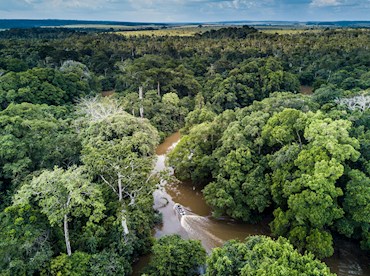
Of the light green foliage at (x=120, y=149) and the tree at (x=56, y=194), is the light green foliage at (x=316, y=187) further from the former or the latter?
the tree at (x=56, y=194)

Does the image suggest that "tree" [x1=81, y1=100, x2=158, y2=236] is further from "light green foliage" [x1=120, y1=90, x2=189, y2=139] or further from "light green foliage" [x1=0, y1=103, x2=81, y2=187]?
"light green foliage" [x1=120, y1=90, x2=189, y2=139]

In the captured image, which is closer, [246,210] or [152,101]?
[246,210]

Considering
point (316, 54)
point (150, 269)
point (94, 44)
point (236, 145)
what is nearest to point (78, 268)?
point (150, 269)

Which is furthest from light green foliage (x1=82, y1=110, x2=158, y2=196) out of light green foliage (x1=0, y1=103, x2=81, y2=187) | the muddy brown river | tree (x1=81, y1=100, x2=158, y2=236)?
the muddy brown river

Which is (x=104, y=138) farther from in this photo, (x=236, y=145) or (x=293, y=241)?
(x=293, y=241)

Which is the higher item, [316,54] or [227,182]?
[316,54]

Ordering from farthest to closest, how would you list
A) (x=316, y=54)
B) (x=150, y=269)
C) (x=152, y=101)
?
1. (x=316, y=54)
2. (x=152, y=101)
3. (x=150, y=269)

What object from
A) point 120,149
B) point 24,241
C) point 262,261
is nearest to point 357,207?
point 262,261

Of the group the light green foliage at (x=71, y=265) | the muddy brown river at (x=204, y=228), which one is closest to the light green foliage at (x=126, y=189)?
the muddy brown river at (x=204, y=228)
